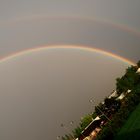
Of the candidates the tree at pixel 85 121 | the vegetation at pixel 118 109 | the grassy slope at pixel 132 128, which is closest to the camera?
the grassy slope at pixel 132 128

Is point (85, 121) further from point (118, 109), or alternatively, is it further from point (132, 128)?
point (132, 128)

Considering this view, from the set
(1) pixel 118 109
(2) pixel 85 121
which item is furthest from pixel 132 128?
(2) pixel 85 121

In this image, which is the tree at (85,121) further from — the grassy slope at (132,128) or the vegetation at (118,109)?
the grassy slope at (132,128)

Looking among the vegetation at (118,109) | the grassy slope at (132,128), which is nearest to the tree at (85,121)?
the vegetation at (118,109)

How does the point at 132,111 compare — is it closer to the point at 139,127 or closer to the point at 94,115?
the point at 139,127

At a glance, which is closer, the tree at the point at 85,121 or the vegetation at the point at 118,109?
the vegetation at the point at 118,109

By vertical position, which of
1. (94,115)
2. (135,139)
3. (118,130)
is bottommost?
(135,139)

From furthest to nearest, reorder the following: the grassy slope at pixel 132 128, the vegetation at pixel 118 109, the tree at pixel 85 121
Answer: the tree at pixel 85 121, the vegetation at pixel 118 109, the grassy slope at pixel 132 128

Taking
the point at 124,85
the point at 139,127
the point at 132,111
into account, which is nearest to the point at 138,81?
the point at 124,85
